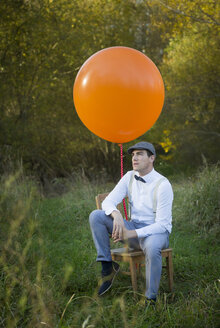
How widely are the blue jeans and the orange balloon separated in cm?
80

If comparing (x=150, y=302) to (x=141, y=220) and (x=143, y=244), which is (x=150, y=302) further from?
(x=141, y=220)

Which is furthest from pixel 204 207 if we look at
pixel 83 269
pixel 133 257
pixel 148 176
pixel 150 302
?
pixel 150 302

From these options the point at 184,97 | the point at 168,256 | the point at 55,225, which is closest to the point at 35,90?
the point at 184,97

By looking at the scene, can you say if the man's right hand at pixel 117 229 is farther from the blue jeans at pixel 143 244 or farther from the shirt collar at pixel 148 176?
the shirt collar at pixel 148 176

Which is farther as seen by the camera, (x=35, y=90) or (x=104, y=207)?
(x=35, y=90)

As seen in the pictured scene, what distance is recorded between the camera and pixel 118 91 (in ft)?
10.8

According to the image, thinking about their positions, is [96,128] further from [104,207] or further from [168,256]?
[168,256]

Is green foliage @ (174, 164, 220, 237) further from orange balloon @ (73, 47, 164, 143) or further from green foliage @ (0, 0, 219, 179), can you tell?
green foliage @ (0, 0, 219, 179)

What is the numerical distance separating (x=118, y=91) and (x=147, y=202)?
0.93 m

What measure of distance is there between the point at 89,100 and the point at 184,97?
24.0ft

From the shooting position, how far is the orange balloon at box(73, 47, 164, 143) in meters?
3.31

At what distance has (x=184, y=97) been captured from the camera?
1032 centimetres

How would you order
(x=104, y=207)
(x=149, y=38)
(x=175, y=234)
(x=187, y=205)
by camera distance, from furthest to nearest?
1. (x=149, y=38)
2. (x=187, y=205)
3. (x=175, y=234)
4. (x=104, y=207)

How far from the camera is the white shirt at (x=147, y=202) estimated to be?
2.92m
